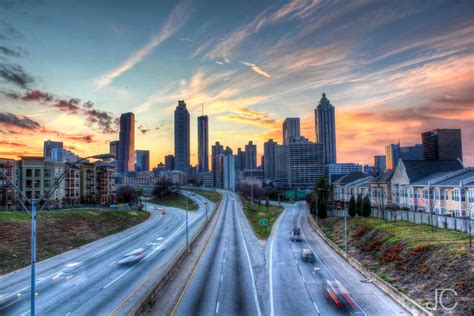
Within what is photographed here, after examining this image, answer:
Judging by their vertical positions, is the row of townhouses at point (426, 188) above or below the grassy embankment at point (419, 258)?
above

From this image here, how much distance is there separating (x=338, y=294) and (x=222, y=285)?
11.3 meters

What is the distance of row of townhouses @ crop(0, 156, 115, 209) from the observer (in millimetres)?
83062

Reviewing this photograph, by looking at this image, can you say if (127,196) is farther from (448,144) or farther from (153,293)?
(153,293)

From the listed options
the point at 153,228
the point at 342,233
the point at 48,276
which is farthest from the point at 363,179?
the point at 48,276

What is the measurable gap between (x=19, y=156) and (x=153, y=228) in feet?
159

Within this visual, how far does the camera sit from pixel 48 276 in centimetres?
3753

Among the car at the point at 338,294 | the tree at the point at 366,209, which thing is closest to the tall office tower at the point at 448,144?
the tree at the point at 366,209

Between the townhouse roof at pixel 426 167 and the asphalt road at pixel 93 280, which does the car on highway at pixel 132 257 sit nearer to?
the asphalt road at pixel 93 280

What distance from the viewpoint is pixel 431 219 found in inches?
1921

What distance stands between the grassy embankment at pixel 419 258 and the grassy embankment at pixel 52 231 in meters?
44.6

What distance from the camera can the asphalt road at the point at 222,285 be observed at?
1070 inches

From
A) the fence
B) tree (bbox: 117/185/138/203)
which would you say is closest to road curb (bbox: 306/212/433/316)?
the fence

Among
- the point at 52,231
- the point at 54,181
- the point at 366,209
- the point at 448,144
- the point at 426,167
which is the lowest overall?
the point at 52,231

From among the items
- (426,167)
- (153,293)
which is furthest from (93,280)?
(426,167)
